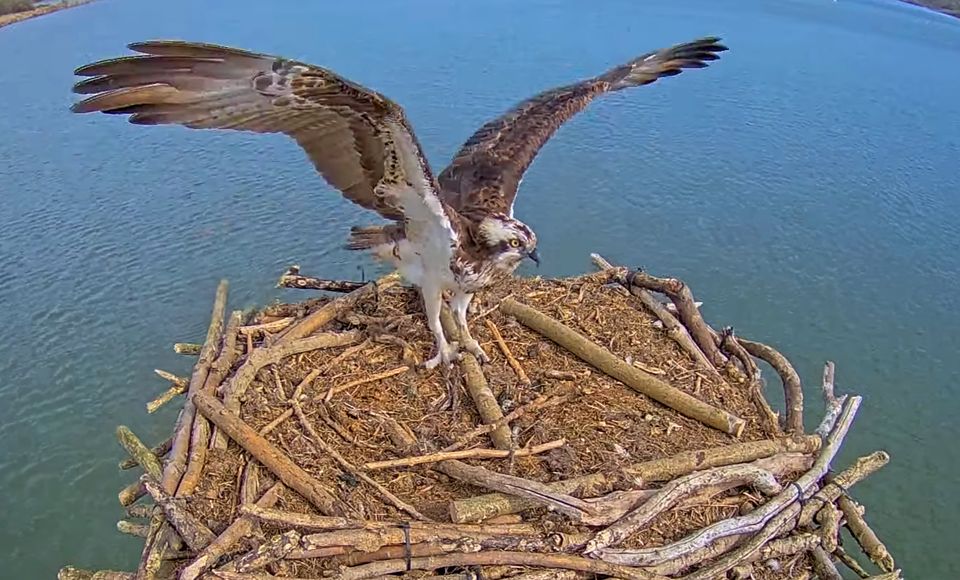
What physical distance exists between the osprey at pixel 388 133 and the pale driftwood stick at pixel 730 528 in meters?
1.82

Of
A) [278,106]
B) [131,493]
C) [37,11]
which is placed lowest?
[131,493]

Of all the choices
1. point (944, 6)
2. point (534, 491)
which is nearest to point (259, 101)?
point (534, 491)

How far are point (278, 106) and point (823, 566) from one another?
3977mm

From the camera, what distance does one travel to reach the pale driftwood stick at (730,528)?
3.97 m

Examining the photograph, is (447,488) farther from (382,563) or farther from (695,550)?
(695,550)

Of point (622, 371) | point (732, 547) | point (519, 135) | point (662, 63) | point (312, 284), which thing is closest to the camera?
point (732, 547)

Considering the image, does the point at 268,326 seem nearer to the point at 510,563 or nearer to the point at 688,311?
the point at 510,563

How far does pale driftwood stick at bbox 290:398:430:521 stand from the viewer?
13.5ft

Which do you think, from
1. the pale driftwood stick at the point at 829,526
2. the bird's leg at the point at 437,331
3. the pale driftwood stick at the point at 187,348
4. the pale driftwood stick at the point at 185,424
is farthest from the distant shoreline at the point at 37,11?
the pale driftwood stick at the point at 829,526

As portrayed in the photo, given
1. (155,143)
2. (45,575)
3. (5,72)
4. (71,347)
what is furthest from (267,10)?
(45,575)

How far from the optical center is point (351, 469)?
14.3ft

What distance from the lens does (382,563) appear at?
12.5ft

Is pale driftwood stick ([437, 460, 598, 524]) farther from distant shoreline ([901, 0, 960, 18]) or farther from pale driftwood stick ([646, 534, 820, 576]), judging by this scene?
distant shoreline ([901, 0, 960, 18])

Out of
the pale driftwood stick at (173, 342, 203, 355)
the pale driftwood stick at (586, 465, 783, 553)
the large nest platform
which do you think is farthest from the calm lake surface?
the pale driftwood stick at (586, 465, 783, 553)
